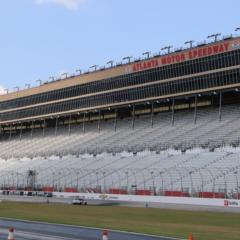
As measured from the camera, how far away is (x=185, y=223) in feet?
120

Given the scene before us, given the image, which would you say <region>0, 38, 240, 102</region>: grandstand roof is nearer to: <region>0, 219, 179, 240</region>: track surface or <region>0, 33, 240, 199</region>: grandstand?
<region>0, 33, 240, 199</region>: grandstand

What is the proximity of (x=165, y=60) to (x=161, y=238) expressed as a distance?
6200 centimetres

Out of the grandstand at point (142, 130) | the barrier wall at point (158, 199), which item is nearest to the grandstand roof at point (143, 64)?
the grandstand at point (142, 130)

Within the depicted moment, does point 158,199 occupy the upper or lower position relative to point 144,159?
lower

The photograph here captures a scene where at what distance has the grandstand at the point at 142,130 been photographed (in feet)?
220

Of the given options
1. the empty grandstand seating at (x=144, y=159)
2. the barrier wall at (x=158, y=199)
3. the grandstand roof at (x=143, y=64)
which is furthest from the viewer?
the grandstand roof at (x=143, y=64)

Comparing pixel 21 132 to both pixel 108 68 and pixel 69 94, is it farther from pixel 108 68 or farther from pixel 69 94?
pixel 108 68

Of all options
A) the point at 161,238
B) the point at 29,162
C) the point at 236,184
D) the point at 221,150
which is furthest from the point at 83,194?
the point at 161,238

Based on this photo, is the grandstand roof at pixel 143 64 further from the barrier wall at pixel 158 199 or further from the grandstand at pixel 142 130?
the barrier wall at pixel 158 199

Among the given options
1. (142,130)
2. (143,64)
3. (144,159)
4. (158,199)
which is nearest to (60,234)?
(158,199)

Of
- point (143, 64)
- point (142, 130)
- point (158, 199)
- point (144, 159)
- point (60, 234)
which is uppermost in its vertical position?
point (143, 64)

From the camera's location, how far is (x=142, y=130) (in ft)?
306

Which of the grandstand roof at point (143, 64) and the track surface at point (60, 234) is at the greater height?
the grandstand roof at point (143, 64)

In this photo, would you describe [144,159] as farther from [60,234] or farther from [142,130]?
[60,234]
